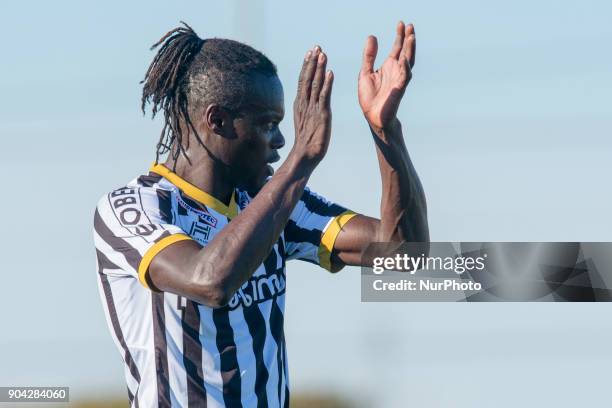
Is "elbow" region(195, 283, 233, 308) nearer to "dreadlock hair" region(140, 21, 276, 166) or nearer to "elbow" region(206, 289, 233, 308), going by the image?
"elbow" region(206, 289, 233, 308)


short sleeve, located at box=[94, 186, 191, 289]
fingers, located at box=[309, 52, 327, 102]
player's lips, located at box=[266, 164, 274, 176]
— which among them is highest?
fingers, located at box=[309, 52, 327, 102]

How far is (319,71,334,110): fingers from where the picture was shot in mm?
5453

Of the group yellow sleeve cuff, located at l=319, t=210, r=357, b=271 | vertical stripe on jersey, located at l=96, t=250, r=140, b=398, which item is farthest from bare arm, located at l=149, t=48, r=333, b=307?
yellow sleeve cuff, located at l=319, t=210, r=357, b=271

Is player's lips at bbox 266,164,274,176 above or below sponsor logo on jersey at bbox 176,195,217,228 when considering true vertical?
above

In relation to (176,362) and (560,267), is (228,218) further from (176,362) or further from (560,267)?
(560,267)

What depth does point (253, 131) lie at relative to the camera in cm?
605

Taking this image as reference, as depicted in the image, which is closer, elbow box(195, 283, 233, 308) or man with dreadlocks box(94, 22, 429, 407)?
elbow box(195, 283, 233, 308)

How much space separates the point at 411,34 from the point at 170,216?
126 cm

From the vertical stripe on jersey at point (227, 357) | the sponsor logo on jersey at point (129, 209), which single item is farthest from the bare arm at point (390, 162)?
the sponsor logo on jersey at point (129, 209)

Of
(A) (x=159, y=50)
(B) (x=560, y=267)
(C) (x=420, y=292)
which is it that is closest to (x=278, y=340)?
(A) (x=159, y=50)

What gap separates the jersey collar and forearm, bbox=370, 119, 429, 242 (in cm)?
68

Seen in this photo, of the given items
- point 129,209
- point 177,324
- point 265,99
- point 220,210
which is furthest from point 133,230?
point 265,99

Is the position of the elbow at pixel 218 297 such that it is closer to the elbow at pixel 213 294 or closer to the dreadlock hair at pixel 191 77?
the elbow at pixel 213 294

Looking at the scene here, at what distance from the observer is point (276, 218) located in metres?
5.43
